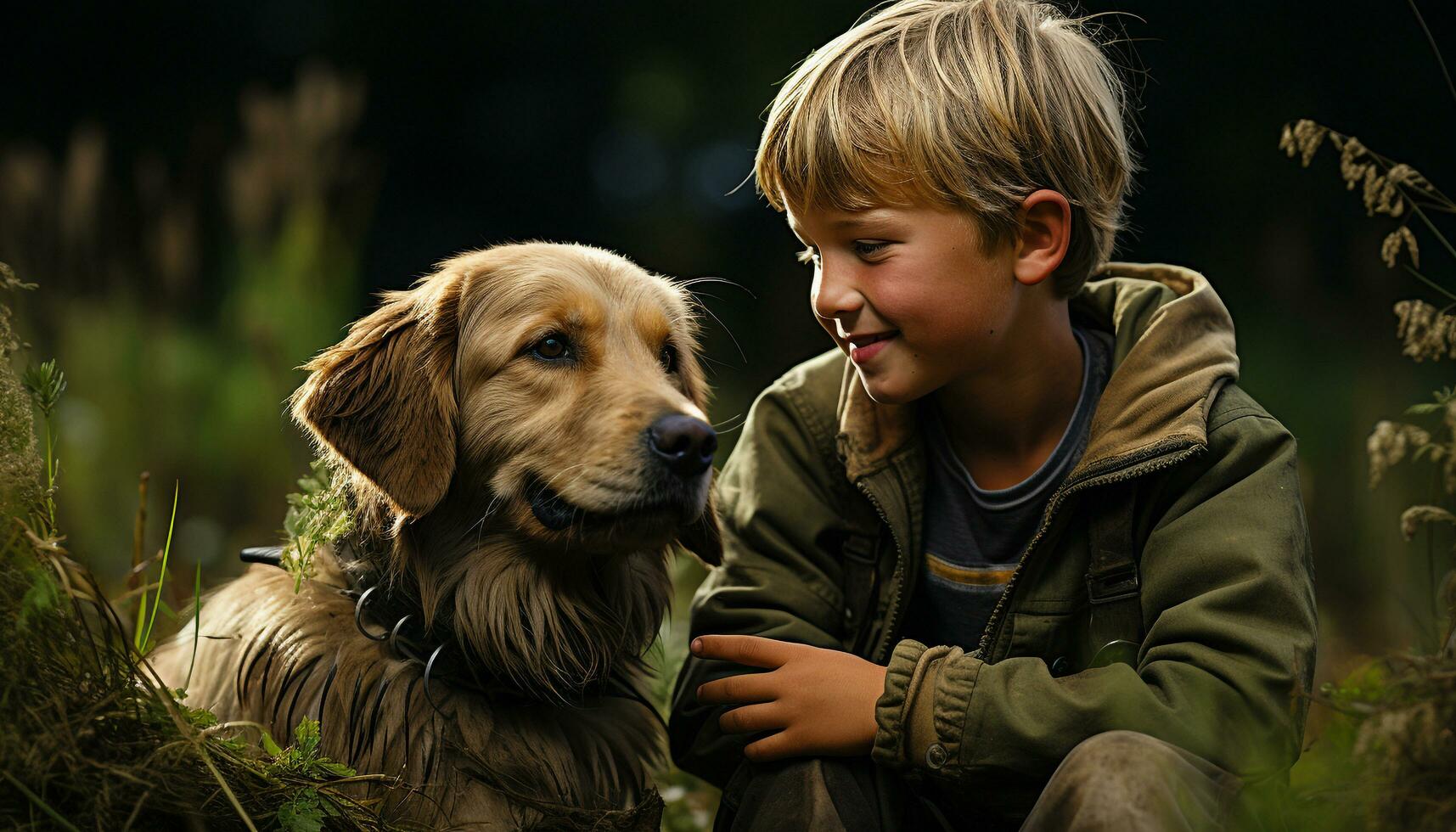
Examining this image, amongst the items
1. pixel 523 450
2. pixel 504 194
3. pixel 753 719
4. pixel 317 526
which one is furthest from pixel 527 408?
pixel 504 194

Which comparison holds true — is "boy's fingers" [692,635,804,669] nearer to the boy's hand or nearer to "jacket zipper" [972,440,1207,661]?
the boy's hand

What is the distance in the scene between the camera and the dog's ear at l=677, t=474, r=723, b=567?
252 cm

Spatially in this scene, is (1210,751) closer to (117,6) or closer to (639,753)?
(639,753)

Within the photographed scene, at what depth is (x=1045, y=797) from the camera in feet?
5.71

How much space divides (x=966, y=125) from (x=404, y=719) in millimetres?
1623

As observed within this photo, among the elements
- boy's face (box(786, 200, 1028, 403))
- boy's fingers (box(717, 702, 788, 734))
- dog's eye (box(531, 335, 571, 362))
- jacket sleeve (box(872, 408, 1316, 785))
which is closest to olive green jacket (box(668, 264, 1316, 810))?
jacket sleeve (box(872, 408, 1316, 785))

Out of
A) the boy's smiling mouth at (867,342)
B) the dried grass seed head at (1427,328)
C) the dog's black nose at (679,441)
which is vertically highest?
the dried grass seed head at (1427,328)

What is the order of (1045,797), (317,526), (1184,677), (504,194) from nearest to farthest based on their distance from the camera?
(1045,797)
(1184,677)
(317,526)
(504,194)

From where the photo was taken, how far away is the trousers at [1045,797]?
5.36ft

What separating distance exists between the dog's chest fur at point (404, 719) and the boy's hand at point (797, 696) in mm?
307

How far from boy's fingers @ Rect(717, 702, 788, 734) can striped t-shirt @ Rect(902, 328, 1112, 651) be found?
20.5 inches

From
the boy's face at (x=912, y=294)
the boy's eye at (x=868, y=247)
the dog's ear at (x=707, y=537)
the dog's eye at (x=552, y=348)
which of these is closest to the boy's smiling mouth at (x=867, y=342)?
the boy's face at (x=912, y=294)

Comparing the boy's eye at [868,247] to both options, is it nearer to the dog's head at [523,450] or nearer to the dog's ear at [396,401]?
the dog's head at [523,450]

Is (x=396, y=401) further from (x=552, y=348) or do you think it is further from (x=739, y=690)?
(x=739, y=690)
